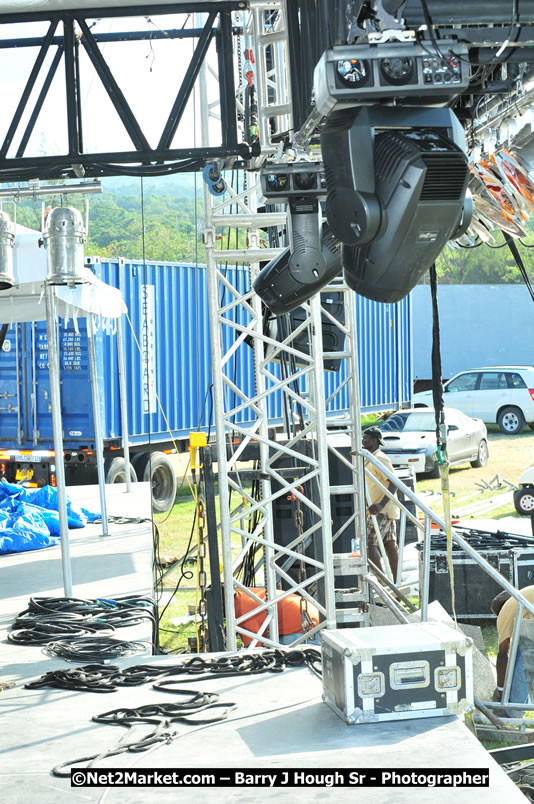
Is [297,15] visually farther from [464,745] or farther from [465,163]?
[464,745]

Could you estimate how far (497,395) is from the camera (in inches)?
955

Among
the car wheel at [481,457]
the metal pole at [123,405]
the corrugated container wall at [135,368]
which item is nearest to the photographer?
the metal pole at [123,405]

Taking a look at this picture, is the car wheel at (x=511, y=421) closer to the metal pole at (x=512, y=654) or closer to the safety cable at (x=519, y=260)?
the metal pole at (x=512, y=654)

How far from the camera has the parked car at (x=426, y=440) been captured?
17812mm

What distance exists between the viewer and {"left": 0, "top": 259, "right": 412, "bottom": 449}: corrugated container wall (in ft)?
49.2

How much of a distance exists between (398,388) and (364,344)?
2244 mm

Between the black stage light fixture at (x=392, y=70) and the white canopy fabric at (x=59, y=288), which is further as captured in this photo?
the white canopy fabric at (x=59, y=288)

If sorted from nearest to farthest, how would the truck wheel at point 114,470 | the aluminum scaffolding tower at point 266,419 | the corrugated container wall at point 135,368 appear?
the aluminum scaffolding tower at point 266,419, the corrugated container wall at point 135,368, the truck wheel at point 114,470

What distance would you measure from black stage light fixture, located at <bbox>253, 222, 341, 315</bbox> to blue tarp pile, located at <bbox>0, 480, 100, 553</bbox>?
6957 millimetres

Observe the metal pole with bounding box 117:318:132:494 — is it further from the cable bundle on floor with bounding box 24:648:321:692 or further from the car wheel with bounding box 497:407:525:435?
the car wheel with bounding box 497:407:525:435

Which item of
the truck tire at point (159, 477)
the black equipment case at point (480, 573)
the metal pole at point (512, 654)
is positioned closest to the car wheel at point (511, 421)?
the truck tire at point (159, 477)

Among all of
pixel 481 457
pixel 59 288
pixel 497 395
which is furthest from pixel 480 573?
pixel 497 395

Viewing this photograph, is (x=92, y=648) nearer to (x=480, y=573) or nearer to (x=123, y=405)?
(x=480, y=573)

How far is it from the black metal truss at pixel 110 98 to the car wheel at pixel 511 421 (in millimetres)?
19102
